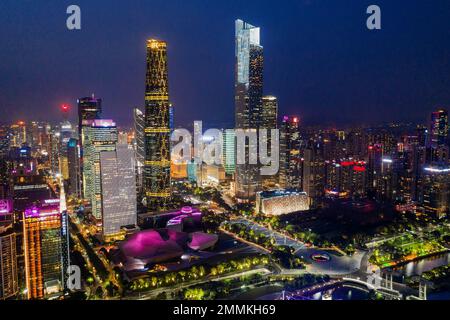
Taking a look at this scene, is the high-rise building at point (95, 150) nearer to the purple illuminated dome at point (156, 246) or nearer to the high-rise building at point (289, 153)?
the purple illuminated dome at point (156, 246)

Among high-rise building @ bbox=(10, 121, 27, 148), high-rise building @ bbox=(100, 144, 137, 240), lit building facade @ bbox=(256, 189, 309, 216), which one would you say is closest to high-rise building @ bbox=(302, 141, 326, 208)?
lit building facade @ bbox=(256, 189, 309, 216)

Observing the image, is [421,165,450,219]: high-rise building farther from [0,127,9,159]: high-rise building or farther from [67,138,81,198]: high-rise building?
[0,127,9,159]: high-rise building

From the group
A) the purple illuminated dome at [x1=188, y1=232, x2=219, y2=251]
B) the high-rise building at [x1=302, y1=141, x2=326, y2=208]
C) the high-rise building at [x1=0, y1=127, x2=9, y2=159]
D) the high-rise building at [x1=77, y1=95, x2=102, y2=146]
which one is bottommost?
the purple illuminated dome at [x1=188, y1=232, x2=219, y2=251]

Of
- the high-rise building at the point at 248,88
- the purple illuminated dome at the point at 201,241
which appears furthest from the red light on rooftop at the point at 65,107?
the high-rise building at the point at 248,88

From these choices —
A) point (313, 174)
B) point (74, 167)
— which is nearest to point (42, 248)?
point (74, 167)

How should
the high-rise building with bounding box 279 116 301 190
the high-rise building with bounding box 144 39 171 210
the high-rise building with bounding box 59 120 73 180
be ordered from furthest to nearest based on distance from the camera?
the high-rise building with bounding box 59 120 73 180
the high-rise building with bounding box 279 116 301 190
the high-rise building with bounding box 144 39 171 210
